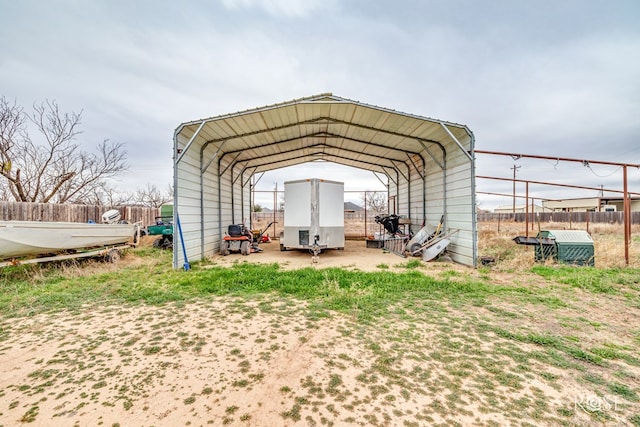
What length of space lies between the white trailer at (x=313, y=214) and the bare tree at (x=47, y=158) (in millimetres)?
10729

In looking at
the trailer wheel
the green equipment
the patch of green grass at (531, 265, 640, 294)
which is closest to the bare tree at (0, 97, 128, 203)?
the green equipment

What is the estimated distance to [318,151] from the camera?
40.5ft

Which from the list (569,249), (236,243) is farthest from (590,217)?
(236,243)

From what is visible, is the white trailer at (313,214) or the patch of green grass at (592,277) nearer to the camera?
the patch of green grass at (592,277)

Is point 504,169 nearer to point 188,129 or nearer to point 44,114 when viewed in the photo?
point 188,129

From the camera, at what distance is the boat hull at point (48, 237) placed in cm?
511

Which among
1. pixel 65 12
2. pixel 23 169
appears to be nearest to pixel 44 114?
pixel 23 169

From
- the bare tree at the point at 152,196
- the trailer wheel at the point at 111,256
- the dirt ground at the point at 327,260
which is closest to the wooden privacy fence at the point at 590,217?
the dirt ground at the point at 327,260

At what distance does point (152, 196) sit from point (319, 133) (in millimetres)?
21580

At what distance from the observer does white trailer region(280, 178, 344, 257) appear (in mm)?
8562

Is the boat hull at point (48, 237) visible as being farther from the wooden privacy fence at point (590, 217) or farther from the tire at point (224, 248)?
the wooden privacy fence at point (590, 217)

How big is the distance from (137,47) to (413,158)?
10.6 m

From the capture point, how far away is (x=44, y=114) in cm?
1115

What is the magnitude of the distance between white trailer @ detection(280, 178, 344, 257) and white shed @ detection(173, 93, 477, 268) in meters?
2.05
